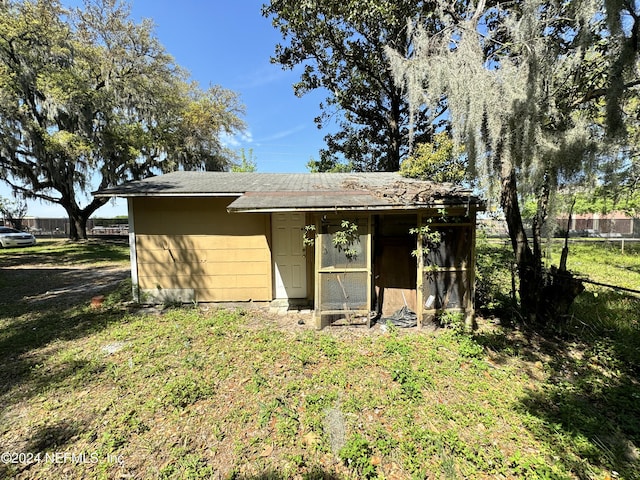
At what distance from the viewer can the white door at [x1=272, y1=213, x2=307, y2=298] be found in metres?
6.06

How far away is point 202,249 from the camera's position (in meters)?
5.92

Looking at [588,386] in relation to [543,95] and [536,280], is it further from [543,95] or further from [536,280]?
[543,95]

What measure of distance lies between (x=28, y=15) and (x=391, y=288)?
1824cm

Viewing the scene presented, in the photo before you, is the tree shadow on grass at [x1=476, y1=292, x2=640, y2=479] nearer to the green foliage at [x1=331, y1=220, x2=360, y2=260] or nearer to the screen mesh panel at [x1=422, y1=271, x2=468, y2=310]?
the screen mesh panel at [x1=422, y1=271, x2=468, y2=310]

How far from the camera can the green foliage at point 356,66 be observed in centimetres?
778

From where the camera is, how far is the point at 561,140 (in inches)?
135

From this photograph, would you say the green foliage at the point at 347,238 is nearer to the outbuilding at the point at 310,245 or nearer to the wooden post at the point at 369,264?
the outbuilding at the point at 310,245

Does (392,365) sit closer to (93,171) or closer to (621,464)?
(621,464)

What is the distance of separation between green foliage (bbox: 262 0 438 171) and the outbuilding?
4612 mm

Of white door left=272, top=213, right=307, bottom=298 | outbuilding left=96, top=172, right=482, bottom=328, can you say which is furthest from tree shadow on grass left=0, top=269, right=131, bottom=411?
white door left=272, top=213, right=307, bottom=298

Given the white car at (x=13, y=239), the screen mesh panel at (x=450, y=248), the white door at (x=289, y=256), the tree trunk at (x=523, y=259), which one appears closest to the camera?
the tree trunk at (x=523, y=259)

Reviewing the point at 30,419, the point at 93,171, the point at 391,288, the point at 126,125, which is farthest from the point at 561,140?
the point at 93,171

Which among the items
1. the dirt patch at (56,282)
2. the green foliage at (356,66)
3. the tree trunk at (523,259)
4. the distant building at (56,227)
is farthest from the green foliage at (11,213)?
the tree trunk at (523,259)

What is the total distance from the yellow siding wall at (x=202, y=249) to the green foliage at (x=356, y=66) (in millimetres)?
5790
